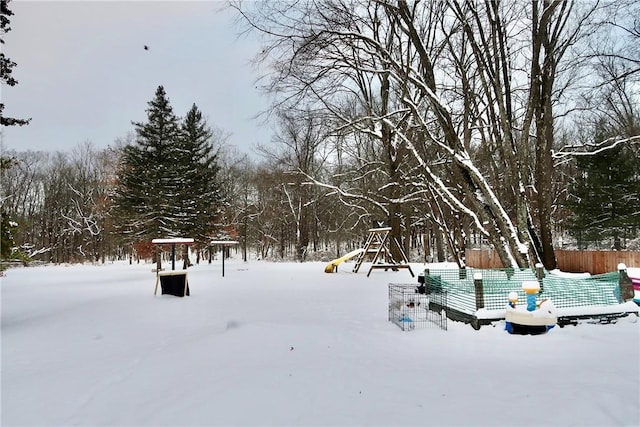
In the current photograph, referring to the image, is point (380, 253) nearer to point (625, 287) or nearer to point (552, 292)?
point (552, 292)

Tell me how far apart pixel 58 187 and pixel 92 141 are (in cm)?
632

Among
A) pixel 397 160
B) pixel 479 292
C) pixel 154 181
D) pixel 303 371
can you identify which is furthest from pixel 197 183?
pixel 303 371

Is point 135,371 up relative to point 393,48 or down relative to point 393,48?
down

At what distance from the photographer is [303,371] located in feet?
14.6

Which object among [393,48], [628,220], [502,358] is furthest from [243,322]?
[628,220]

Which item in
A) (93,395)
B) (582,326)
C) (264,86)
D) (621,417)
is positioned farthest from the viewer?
(264,86)

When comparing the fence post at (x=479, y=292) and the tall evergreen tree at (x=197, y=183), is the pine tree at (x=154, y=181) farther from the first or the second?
the fence post at (x=479, y=292)

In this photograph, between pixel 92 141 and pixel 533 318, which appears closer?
pixel 533 318

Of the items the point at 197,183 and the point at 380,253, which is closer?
the point at 380,253

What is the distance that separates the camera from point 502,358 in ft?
16.0

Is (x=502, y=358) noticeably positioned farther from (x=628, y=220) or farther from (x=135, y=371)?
(x=628, y=220)

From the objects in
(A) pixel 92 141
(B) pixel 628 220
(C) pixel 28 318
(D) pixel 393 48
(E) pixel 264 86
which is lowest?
(C) pixel 28 318

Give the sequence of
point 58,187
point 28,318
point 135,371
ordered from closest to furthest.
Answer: point 135,371
point 28,318
point 58,187

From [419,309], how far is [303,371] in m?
3.75
